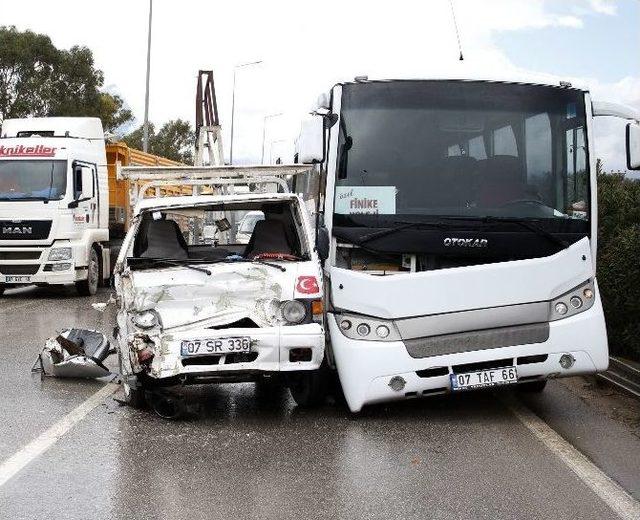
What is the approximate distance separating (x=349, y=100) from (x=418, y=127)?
608 mm

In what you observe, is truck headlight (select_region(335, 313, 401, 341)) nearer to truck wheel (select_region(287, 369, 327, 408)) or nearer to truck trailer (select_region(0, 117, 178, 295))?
truck wheel (select_region(287, 369, 327, 408))

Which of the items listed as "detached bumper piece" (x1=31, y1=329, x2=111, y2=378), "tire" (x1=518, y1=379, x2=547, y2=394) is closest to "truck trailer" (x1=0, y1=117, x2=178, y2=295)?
"detached bumper piece" (x1=31, y1=329, x2=111, y2=378)

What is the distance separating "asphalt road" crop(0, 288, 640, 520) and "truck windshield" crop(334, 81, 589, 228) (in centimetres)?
165

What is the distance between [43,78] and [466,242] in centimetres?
5203

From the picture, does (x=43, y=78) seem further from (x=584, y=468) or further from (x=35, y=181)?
(x=584, y=468)

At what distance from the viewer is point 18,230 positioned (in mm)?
20078

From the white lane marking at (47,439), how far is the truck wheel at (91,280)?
11587 mm

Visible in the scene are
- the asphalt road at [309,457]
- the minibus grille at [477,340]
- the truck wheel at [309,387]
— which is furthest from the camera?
the truck wheel at [309,387]

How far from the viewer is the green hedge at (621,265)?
11.3 metres

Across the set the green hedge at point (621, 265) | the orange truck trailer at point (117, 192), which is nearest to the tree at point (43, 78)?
the orange truck trailer at point (117, 192)

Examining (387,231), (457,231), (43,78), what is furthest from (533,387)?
(43,78)

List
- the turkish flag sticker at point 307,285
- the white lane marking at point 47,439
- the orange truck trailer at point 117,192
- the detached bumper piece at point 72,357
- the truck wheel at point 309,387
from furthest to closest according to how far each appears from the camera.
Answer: the orange truck trailer at point 117,192 → the detached bumper piece at point 72,357 → the truck wheel at point 309,387 → the turkish flag sticker at point 307,285 → the white lane marking at point 47,439

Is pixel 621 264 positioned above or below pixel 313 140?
below

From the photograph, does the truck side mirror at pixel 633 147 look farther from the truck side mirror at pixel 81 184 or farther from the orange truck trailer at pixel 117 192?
the orange truck trailer at pixel 117 192
